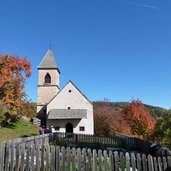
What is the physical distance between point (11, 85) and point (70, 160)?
2227cm

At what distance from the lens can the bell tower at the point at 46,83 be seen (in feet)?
130

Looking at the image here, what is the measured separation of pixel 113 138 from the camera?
72.4 feet

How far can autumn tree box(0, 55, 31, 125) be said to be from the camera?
2686 cm

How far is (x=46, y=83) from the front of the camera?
4056cm

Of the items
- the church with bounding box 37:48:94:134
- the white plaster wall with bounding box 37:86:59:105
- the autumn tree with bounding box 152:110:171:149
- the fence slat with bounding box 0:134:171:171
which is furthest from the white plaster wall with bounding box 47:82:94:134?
the fence slat with bounding box 0:134:171:171

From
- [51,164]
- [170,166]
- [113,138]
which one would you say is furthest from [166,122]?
[51,164]

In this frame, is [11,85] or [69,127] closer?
[11,85]

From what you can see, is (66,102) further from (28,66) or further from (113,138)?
(113,138)

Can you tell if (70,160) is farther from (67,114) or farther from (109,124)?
(109,124)

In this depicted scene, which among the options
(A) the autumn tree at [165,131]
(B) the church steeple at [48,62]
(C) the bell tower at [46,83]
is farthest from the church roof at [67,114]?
(A) the autumn tree at [165,131]

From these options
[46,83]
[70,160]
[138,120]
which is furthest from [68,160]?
[138,120]

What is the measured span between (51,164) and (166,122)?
13.3 m

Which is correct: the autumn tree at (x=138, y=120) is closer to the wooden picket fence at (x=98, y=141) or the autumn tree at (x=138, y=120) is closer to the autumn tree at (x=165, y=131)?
the wooden picket fence at (x=98, y=141)

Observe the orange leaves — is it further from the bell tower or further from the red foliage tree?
the red foliage tree
